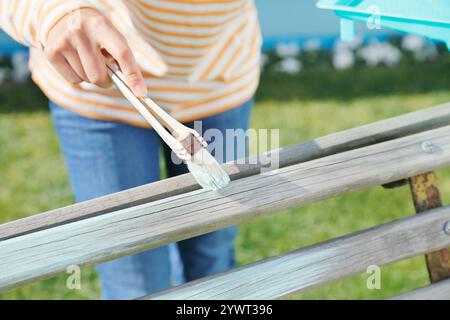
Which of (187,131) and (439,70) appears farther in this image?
(439,70)

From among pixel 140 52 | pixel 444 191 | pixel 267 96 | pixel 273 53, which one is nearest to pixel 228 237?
pixel 140 52

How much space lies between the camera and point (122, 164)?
1.32 metres

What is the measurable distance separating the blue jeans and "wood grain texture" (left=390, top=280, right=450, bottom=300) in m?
0.45

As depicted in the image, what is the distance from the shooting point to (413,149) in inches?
42.8

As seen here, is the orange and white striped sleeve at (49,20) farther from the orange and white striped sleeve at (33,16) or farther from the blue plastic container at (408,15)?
the blue plastic container at (408,15)

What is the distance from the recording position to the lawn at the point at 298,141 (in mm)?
2062

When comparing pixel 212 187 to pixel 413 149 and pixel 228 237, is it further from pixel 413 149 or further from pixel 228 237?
pixel 228 237

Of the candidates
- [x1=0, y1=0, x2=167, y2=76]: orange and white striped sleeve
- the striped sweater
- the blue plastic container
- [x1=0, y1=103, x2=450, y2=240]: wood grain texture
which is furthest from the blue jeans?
the blue plastic container

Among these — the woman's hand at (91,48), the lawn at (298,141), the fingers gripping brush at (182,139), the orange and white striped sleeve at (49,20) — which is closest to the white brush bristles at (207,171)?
the fingers gripping brush at (182,139)

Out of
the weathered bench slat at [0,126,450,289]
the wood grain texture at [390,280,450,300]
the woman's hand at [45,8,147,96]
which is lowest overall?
the wood grain texture at [390,280,450,300]

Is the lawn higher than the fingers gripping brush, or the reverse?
the lawn

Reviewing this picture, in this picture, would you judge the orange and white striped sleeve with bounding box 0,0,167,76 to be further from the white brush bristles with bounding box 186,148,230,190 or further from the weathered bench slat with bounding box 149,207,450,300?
the weathered bench slat with bounding box 149,207,450,300

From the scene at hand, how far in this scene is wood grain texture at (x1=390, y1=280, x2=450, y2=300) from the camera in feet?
3.61
